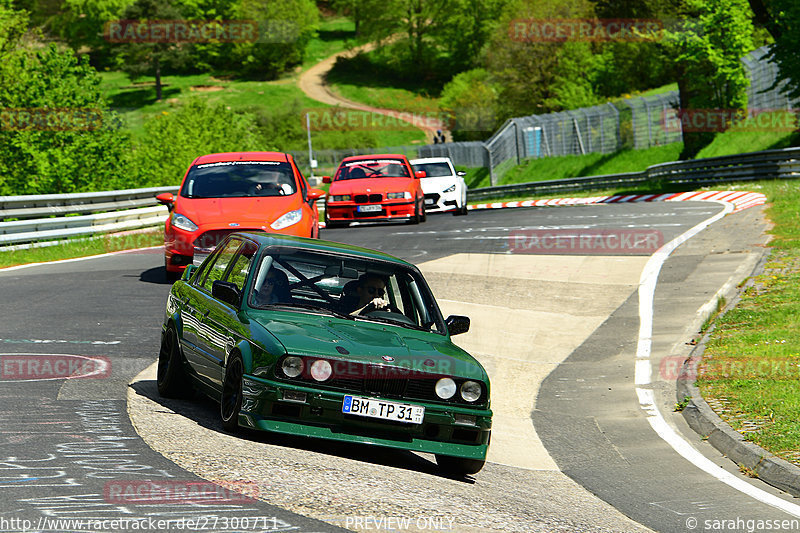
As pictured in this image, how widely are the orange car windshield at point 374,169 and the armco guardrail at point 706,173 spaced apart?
14.0 m

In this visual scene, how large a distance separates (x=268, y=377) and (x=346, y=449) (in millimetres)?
1127

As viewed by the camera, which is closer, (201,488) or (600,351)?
(201,488)

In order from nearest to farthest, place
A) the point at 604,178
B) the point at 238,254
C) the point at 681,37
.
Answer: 1. the point at 238,254
2. the point at 681,37
3. the point at 604,178

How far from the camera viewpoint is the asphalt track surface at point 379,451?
5.67m

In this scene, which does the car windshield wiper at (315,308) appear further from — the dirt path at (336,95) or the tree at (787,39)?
the dirt path at (336,95)

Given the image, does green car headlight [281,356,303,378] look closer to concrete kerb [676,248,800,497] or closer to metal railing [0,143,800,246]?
concrete kerb [676,248,800,497]

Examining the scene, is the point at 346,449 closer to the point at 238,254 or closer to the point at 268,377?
the point at 268,377

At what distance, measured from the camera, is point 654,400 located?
11070mm

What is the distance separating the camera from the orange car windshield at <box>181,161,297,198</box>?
1573 centimetres

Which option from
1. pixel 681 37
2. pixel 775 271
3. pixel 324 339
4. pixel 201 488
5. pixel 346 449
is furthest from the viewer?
pixel 681 37

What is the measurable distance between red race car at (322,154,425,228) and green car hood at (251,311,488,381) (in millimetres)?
15976

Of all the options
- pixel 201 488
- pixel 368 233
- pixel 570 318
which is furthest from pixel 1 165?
pixel 201 488

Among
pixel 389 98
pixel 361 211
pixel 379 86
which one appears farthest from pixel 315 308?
pixel 379 86

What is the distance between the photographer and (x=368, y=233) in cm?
2420
